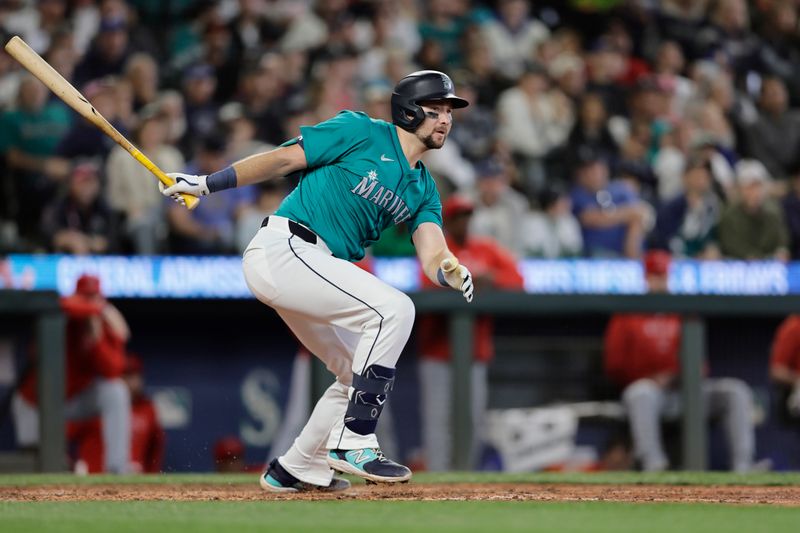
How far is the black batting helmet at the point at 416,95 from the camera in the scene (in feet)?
18.8

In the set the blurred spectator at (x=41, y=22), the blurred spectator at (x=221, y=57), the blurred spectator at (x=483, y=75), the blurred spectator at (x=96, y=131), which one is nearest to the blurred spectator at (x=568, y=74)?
the blurred spectator at (x=483, y=75)

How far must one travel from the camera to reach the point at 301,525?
4438 millimetres

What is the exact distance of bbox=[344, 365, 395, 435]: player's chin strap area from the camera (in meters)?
5.46

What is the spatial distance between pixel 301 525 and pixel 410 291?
4.07 metres

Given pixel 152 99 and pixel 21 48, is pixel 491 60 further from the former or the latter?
pixel 21 48

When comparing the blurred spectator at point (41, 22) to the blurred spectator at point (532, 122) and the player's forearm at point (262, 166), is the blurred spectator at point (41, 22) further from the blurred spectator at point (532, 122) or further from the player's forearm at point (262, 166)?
the player's forearm at point (262, 166)

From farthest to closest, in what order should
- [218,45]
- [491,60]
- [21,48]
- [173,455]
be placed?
1. [491,60]
2. [218,45]
3. [173,455]
4. [21,48]

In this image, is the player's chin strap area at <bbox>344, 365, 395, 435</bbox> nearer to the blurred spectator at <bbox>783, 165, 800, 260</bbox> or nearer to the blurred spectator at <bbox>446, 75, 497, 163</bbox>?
the blurred spectator at <bbox>446, 75, 497, 163</bbox>

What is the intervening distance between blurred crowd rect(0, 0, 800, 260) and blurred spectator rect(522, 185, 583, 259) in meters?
0.02

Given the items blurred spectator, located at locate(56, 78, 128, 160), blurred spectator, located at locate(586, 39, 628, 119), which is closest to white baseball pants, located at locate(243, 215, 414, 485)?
blurred spectator, located at locate(56, 78, 128, 160)

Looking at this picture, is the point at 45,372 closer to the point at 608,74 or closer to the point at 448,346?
the point at 448,346

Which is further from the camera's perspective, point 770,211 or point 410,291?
point 770,211

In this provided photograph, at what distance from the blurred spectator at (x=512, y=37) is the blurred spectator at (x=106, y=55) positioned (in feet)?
11.1

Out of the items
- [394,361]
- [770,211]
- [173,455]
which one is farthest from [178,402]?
[770,211]
